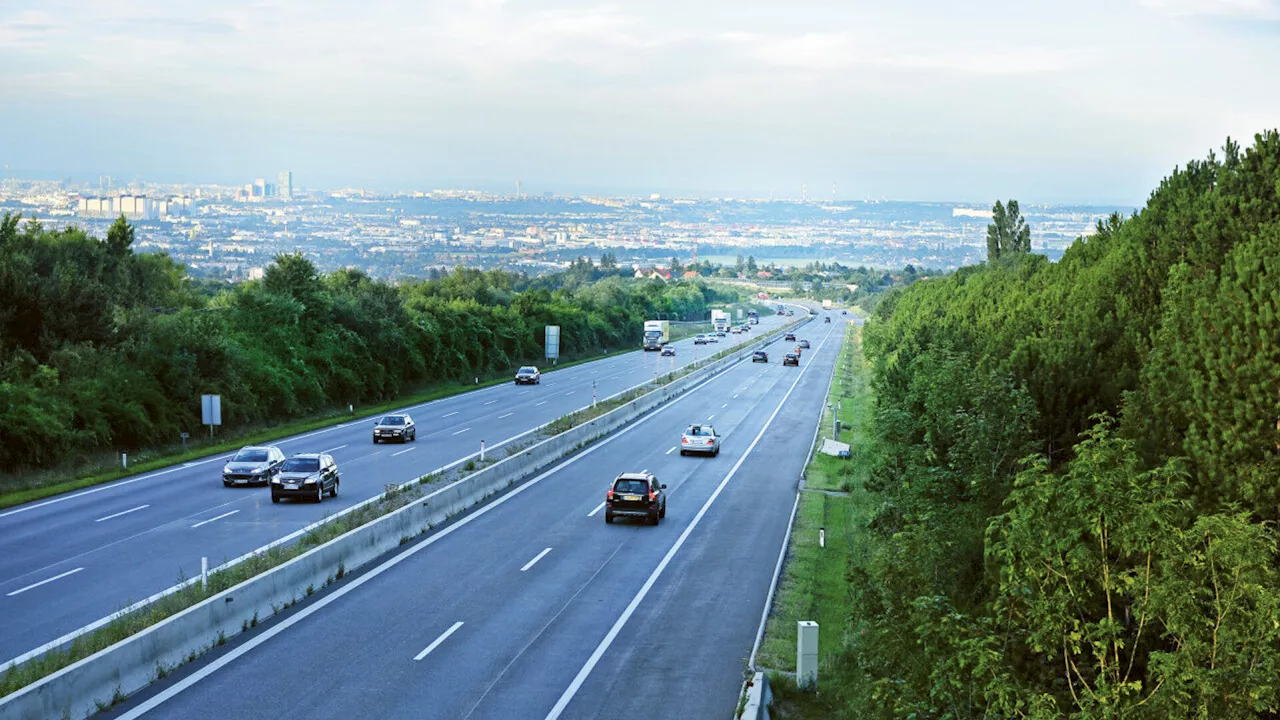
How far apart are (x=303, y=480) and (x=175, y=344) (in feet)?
58.7

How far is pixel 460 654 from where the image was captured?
1902 centimetres

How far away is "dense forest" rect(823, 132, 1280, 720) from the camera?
9.89 meters

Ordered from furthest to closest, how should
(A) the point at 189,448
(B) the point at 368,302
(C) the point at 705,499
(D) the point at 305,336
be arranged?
(B) the point at 368,302 < (D) the point at 305,336 < (A) the point at 189,448 < (C) the point at 705,499

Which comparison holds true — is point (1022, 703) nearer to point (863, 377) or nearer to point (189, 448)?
point (189, 448)

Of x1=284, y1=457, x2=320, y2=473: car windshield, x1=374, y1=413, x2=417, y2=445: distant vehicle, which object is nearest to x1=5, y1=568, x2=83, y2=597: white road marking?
x1=284, y1=457, x2=320, y2=473: car windshield

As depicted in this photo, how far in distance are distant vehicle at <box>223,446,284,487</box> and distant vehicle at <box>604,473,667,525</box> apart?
10.6 metres

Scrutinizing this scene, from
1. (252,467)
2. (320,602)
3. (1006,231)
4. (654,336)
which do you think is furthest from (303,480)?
(654,336)

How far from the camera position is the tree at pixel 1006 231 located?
87438 millimetres

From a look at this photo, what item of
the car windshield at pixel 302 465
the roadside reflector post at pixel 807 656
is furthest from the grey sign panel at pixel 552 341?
the roadside reflector post at pixel 807 656

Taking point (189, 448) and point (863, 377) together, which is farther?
point (863, 377)

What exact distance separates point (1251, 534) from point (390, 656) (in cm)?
1279

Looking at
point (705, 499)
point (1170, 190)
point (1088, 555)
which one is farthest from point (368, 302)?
point (1088, 555)

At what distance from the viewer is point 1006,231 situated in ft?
291

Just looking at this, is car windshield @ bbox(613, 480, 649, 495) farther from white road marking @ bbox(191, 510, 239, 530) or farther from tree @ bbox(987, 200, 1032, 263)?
tree @ bbox(987, 200, 1032, 263)
